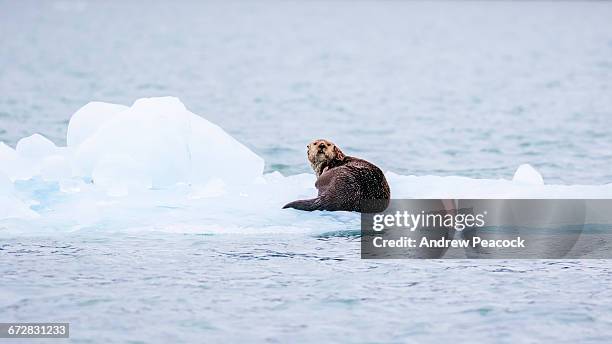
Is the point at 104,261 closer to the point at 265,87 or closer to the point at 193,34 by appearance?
the point at 265,87

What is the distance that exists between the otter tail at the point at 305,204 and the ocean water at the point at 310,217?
7cm

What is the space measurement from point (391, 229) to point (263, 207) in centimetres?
102

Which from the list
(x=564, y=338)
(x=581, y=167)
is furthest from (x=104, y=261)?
(x=581, y=167)

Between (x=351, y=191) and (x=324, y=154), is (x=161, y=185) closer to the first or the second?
(x=324, y=154)

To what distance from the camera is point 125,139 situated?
979 cm

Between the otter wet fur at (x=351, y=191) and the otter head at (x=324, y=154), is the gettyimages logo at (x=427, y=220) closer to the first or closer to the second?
the otter wet fur at (x=351, y=191)

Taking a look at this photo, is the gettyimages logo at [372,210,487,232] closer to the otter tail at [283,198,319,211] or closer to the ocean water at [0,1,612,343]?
the ocean water at [0,1,612,343]

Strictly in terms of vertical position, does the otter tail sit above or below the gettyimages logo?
above

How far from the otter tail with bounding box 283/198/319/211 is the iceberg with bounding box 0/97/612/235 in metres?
0.06
